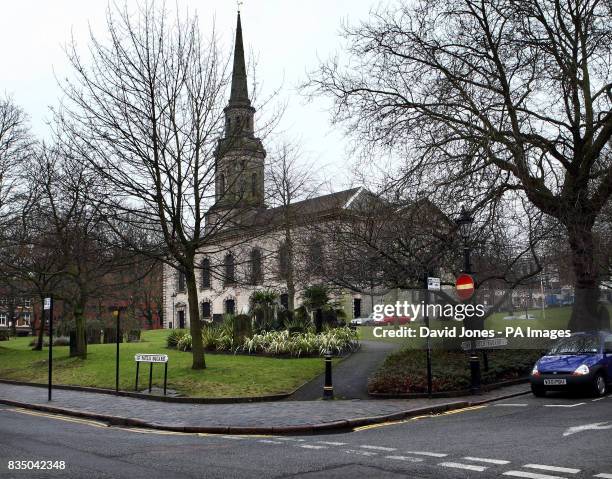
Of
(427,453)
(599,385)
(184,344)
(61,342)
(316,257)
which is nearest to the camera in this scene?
(427,453)

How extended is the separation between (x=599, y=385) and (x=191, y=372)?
37.9 ft

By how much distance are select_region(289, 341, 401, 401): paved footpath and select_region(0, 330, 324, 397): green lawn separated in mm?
521

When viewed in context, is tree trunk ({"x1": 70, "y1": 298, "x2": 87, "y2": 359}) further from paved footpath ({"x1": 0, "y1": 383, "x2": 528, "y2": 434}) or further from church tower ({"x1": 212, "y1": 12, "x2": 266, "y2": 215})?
church tower ({"x1": 212, "y1": 12, "x2": 266, "y2": 215})

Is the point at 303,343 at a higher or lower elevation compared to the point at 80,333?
lower

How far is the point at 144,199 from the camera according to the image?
1920 centimetres

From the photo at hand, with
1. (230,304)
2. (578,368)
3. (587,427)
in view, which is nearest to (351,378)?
(578,368)

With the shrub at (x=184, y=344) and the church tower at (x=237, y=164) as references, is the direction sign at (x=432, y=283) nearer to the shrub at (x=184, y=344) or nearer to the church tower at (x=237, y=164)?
the church tower at (x=237, y=164)

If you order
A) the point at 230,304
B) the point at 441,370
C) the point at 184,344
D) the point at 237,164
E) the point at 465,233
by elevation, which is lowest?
the point at 441,370

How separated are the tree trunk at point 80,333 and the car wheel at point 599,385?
19.4 metres

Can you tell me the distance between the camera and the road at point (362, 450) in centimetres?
735

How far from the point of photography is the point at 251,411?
1370 cm

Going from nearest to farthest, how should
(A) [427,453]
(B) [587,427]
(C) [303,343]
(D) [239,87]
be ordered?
(A) [427,453] → (B) [587,427] → (C) [303,343] → (D) [239,87]

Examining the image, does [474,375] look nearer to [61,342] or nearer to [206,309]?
[61,342]

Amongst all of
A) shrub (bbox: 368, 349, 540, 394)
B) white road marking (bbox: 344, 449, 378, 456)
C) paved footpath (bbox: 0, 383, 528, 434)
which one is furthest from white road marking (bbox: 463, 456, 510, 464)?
shrub (bbox: 368, 349, 540, 394)
